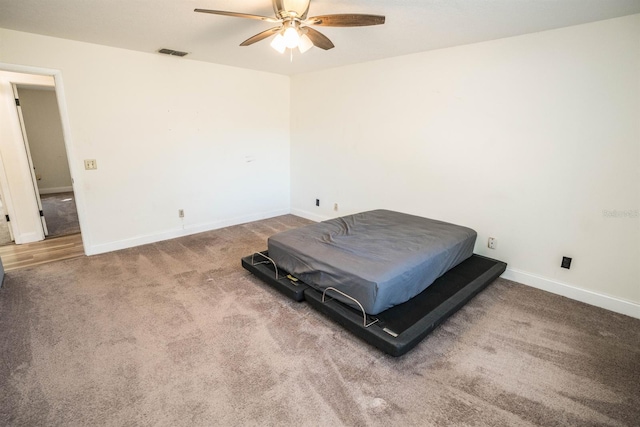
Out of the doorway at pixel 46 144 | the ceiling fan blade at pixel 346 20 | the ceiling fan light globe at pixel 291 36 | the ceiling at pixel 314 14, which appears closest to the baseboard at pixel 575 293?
the ceiling at pixel 314 14

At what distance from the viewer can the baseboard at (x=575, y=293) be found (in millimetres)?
2378

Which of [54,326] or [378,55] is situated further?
[378,55]

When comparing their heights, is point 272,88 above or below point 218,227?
above

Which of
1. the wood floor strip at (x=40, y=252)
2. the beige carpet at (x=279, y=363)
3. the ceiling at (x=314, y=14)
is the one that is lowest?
the beige carpet at (x=279, y=363)

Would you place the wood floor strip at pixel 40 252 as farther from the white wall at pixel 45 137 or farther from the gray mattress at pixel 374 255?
the white wall at pixel 45 137

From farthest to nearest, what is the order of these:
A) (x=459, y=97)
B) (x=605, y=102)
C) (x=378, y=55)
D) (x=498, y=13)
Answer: (x=378, y=55) < (x=459, y=97) < (x=605, y=102) < (x=498, y=13)

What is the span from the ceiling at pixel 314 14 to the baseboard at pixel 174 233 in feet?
7.30

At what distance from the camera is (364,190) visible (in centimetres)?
414

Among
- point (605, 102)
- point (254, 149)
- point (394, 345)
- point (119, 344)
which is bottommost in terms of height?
point (119, 344)

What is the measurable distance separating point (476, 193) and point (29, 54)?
466 centimetres

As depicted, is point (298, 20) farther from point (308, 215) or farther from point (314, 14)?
point (308, 215)

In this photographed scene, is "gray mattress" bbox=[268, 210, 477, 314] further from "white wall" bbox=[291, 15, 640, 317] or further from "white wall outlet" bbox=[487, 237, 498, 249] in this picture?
"white wall" bbox=[291, 15, 640, 317]

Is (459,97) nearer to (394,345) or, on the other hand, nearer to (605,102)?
(605,102)

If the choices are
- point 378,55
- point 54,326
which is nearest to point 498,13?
point 378,55
